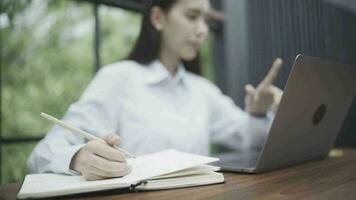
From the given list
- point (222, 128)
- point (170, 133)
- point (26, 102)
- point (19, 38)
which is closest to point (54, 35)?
point (19, 38)

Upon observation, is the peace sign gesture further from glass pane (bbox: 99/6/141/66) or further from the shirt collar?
glass pane (bbox: 99/6/141/66)

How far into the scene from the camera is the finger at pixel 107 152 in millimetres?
534

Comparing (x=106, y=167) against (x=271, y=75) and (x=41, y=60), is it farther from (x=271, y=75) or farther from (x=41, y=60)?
(x=41, y=60)

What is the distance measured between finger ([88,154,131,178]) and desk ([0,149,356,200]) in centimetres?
4

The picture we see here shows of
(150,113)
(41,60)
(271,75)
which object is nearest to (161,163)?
(271,75)

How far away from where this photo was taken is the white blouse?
3.53ft

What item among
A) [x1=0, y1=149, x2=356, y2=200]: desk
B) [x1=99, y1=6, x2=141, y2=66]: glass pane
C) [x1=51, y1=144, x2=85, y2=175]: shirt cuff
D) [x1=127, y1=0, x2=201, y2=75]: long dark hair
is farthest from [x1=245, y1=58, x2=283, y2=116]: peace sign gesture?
[x1=99, y1=6, x2=141, y2=66]: glass pane

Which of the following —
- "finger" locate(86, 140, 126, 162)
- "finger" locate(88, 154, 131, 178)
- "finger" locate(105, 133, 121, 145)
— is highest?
"finger" locate(105, 133, 121, 145)

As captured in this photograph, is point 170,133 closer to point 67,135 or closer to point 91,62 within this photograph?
point 67,135

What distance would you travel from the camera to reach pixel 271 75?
0.90 meters

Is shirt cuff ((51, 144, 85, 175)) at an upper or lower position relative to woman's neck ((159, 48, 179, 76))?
lower

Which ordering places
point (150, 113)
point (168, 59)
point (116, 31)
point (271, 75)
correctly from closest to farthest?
point (271, 75), point (150, 113), point (168, 59), point (116, 31)

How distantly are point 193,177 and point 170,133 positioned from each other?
0.67m

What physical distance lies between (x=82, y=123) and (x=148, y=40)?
421mm
